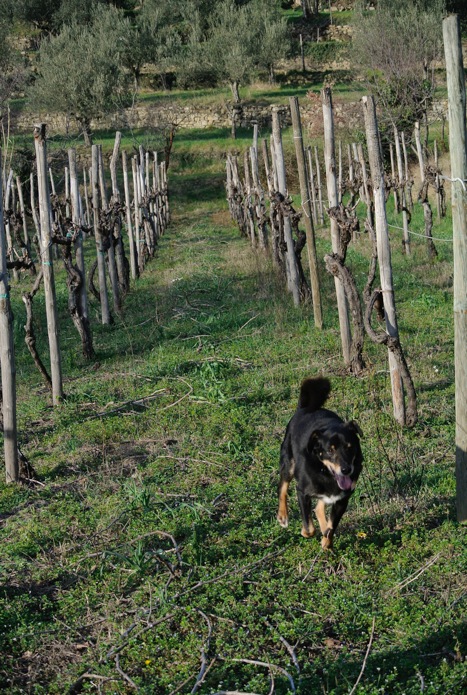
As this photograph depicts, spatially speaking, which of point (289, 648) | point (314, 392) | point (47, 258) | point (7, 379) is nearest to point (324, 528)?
point (314, 392)

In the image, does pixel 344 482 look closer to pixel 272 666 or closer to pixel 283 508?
pixel 283 508

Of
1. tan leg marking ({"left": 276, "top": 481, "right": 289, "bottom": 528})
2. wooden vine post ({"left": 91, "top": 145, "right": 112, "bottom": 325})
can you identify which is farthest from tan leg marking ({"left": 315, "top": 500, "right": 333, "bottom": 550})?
wooden vine post ({"left": 91, "top": 145, "right": 112, "bottom": 325})

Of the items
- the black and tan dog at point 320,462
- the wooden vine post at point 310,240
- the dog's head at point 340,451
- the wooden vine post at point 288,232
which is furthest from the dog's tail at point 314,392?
the wooden vine post at point 288,232

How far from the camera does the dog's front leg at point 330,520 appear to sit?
17.1 feet

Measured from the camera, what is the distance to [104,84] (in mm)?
41031

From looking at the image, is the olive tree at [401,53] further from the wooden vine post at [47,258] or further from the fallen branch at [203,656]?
the fallen branch at [203,656]

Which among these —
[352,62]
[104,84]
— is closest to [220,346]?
[104,84]

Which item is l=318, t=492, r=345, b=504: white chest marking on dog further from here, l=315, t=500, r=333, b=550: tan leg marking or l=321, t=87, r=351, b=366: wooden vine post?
l=321, t=87, r=351, b=366: wooden vine post

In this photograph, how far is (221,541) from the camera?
224 inches

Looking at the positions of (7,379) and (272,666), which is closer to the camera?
(272,666)

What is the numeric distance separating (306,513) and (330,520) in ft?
0.53

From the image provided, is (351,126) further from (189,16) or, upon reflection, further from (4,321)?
(4,321)

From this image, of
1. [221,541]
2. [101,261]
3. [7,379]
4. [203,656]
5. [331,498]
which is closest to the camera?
[203,656]

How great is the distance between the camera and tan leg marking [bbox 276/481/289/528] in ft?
18.6
